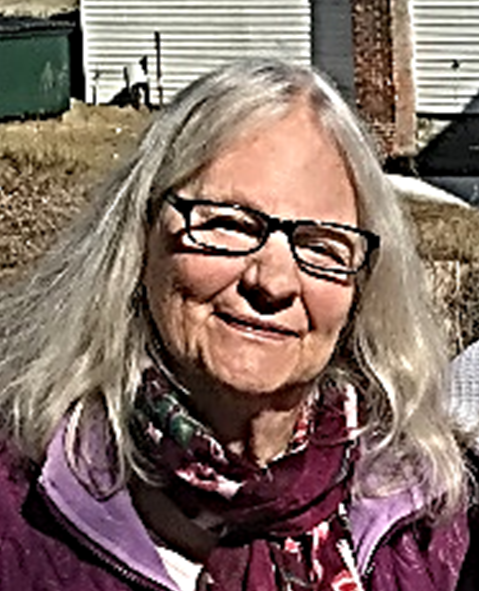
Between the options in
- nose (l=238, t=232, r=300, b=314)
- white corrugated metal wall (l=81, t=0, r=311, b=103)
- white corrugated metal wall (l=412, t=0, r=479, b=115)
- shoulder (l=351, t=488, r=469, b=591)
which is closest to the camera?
nose (l=238, t=232, r=300, b=314)

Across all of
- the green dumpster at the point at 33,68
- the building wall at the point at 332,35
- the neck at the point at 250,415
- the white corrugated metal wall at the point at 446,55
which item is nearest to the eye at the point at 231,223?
the neck at the point at 250,415

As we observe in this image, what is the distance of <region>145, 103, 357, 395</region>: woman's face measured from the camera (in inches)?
121

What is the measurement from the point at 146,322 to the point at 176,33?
20064 millimetres

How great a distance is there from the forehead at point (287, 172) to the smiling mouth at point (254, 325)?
0.61 feet

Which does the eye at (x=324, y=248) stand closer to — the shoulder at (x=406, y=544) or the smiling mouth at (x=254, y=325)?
the smiling mouth at (x=254, y=325)

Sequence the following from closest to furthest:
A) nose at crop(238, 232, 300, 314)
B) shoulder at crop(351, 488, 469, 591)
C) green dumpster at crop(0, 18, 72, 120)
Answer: nose at crop(238, 232, 300, 314) → shoulder at crop(351, 488, 469, 591) → green dumpster at crop(0, 18, 72, 120)

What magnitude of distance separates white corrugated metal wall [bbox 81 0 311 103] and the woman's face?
18.8 meters

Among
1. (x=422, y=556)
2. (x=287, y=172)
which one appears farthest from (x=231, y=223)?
(x=422, y=556)

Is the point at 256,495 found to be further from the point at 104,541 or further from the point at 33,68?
the point at 33,68

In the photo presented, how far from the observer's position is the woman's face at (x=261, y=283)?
3070mm

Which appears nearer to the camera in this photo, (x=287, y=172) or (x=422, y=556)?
(x=287, y=172)

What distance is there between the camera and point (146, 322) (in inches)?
130

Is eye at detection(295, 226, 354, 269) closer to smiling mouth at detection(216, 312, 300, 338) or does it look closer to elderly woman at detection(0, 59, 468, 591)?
elderly woman at detection(0, 59, 468, 591)

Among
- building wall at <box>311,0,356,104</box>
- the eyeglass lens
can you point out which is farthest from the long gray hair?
building wall at <box>311,0,356,104</box>
